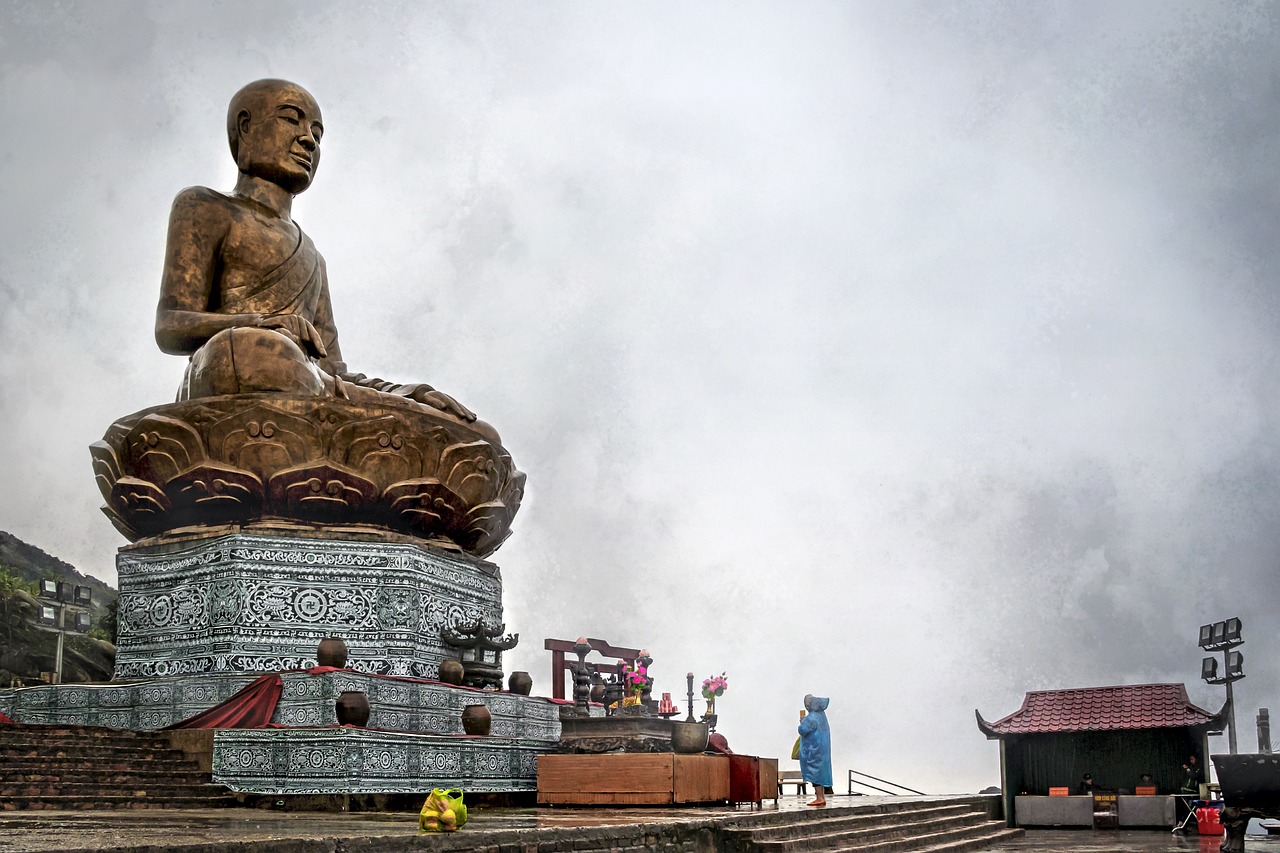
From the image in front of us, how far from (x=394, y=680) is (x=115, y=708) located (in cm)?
277

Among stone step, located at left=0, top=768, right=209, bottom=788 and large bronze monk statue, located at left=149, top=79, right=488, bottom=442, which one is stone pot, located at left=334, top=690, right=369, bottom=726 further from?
large bronze monk statue, located at left=149, top=79, right=488, bottom=442

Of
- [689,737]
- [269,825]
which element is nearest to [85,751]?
[269,825]

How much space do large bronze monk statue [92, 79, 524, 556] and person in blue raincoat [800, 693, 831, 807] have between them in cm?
456

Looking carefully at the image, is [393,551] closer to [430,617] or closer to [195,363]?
[430,617]

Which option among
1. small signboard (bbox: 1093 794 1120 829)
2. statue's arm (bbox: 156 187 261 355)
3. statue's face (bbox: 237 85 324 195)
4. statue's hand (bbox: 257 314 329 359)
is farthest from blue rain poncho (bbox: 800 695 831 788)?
statue's face (bbox: 237 85 324 195)

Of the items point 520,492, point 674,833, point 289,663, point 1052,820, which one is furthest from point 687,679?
point 674,833

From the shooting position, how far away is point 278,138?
13688mm

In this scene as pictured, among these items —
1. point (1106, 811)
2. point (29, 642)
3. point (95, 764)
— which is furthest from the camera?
point (29, 642)

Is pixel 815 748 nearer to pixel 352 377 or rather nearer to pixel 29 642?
pixel 352 377

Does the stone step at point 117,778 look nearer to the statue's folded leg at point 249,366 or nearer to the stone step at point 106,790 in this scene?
the stone step at point 106,790

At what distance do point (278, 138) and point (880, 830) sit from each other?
31.3ft

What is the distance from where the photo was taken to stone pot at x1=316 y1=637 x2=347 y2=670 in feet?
34.6

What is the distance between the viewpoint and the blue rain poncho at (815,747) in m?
10.2

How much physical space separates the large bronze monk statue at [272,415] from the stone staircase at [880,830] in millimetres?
5362
